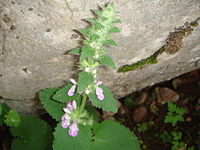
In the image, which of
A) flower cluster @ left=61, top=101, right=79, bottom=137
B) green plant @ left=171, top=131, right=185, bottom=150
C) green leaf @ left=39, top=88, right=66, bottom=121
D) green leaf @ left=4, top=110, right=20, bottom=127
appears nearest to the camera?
flower cluster @ left=61, top=101, right=79, bottom=137

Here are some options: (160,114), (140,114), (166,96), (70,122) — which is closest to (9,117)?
(70,122)

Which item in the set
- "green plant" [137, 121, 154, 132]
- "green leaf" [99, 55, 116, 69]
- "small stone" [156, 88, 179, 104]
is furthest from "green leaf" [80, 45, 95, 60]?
"small stone" [156, 88, 179, 104]

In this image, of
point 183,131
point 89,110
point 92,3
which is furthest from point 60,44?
point 183,131

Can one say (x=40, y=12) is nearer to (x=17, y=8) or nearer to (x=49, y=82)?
(x=17, y=8)

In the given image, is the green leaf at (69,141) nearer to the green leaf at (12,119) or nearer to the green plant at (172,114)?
the green leaf at (12,119)

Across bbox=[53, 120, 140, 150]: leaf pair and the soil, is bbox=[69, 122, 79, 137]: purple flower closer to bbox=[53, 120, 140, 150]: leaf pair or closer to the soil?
bbox=[53, 120, 140, 150]: leaf pair
